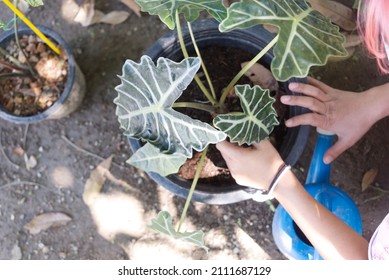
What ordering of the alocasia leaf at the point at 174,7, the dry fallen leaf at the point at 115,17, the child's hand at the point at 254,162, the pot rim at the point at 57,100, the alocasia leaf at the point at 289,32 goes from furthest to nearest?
1. the dry fallen leaf at the point at 115,17
2. the pot rim at the point at 57,100
3. the child's hand at the point at 254,162
4. the alocasia leaf at the point at 174,7
5. the alocasia leaf at the point at 289,32

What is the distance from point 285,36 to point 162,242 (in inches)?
35.3

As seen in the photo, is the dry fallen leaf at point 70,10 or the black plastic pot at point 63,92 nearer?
the black plastic pot at point 63,92

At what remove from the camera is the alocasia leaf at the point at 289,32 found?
796mm

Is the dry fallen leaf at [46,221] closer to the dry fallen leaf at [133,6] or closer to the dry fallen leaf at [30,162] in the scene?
the dry fallen leaf at [30,162]

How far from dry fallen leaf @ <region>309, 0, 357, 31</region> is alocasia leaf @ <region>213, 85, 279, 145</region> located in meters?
0.61

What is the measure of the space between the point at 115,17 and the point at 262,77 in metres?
0.60

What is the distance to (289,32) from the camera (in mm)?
829

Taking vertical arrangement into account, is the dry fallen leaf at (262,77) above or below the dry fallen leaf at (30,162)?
above

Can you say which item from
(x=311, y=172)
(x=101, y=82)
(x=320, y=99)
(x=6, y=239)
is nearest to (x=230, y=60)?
(x=320, y=99)

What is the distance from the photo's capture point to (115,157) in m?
1.56

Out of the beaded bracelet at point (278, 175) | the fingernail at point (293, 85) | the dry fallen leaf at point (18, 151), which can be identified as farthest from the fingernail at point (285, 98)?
the dry fallen leaf at point (18, 151)

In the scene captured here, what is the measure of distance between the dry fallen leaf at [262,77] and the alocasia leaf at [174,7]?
305 mm

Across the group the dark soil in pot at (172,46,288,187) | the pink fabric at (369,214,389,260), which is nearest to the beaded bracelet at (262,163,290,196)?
the dark soil in pot at (172,46,288,187)

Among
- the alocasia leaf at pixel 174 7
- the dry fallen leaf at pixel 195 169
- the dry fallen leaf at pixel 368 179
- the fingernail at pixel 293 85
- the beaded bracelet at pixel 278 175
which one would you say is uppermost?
the alocasia leaf at pixel 174 7
